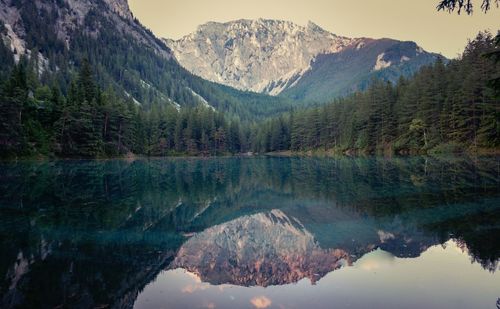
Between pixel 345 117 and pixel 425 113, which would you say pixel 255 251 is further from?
pixel 345 117

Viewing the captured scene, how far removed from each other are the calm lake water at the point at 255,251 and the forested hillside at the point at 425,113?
1231 inches

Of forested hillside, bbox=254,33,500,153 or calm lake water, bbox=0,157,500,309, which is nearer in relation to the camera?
calm lake water, bbox=0,157,500,309

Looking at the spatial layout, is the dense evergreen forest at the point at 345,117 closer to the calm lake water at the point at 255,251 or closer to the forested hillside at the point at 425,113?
the forested hillside at the point at 425,113

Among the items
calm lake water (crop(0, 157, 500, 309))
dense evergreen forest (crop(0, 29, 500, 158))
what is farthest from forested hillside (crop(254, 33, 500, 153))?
calm lake water (crop(0, 157, 500, 309))

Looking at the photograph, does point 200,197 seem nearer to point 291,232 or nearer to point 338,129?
point 291,232

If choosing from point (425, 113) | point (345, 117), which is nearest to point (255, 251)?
point (425, 113)

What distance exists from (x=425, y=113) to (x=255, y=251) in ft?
245

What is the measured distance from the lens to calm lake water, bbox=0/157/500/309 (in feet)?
31.0

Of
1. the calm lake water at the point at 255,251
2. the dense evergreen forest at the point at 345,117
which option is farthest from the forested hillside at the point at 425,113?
the calm lake water at the point at 255,251

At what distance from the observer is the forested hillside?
6538cm

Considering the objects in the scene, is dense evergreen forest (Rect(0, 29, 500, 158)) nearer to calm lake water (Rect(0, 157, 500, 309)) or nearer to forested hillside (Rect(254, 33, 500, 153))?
forested hillside (Rect(254, 33, 500, 153))

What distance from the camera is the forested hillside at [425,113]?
65375mm

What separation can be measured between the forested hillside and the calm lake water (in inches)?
1231

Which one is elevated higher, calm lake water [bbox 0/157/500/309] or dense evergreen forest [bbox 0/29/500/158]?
dense evergreen forest [bbox 0/29/500/158]
